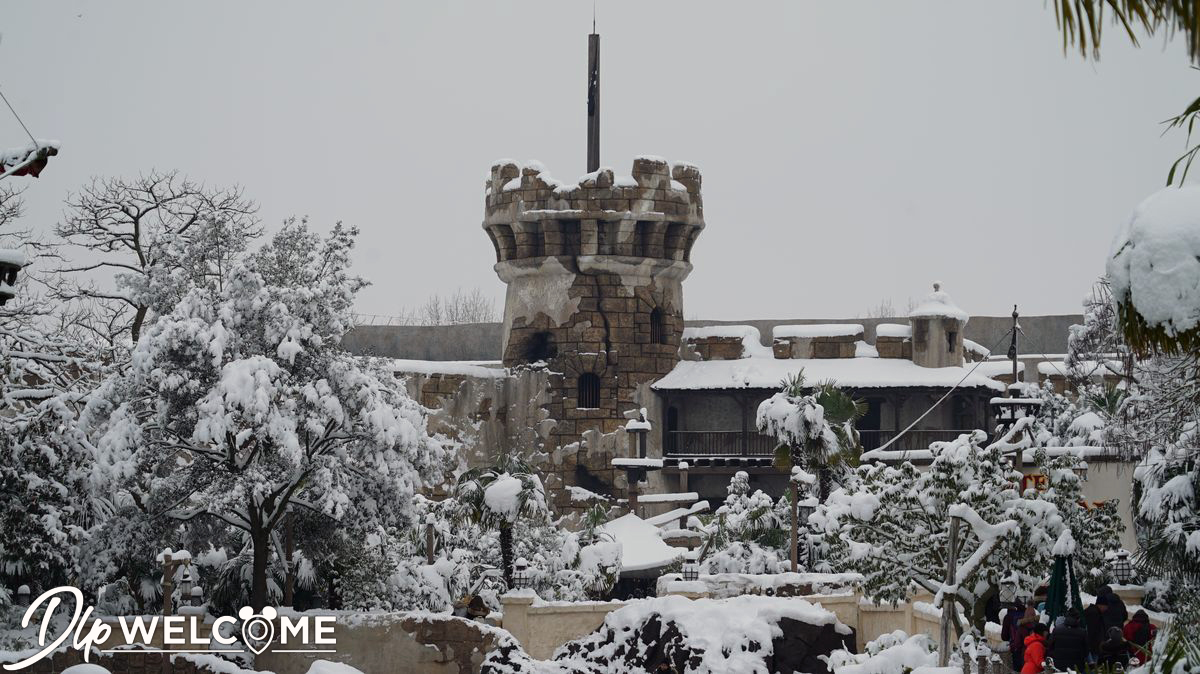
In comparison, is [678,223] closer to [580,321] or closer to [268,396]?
[580,321]

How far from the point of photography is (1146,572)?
2125 centimetres

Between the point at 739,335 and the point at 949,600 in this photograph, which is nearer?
the point at 949,600

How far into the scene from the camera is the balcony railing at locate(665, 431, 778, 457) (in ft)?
133

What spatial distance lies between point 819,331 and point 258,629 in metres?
21.9

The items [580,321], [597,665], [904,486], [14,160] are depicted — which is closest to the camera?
[14,160]

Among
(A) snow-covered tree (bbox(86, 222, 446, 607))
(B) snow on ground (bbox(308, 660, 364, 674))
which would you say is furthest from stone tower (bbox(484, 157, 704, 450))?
(B) snow on ground (bbox(308, 660, 364, 674))

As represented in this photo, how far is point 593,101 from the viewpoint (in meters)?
43.3

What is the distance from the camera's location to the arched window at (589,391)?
4012 cm

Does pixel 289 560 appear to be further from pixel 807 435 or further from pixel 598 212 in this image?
pixel 598 212

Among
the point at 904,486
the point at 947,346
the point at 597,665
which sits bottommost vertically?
the point at 597,665

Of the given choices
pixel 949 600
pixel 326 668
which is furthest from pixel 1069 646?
pixel 326 668

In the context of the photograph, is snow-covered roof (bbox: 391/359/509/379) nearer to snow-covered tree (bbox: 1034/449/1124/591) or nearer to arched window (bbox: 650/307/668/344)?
arched window (bbox: 650/307/668/344)

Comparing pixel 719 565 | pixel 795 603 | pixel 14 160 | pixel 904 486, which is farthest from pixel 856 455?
pixel 14 160

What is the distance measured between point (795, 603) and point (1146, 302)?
53.3 ft
